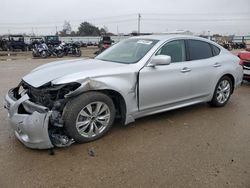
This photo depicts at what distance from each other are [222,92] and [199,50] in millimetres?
1116

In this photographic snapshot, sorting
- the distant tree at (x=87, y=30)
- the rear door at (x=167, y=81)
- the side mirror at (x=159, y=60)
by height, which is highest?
the distant tree at (x=87, y=30)

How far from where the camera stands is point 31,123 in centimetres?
306

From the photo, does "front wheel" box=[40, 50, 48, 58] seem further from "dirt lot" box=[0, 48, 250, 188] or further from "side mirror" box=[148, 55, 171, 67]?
"side mirror" box=[148, 55, 171, 67]

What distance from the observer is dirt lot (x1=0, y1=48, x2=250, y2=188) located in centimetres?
268

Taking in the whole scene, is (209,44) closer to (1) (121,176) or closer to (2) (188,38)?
(2) (188,38)

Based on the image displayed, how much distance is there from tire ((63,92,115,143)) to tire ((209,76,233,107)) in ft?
8.18

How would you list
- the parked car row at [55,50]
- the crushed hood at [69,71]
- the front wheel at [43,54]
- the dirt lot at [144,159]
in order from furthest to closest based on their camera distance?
the parked car row at [55,50] → the front wheel at [43,54] → the crushed hood at [69,71] → the dirt lot at [144,159]

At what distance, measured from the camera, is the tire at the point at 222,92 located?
201 inches

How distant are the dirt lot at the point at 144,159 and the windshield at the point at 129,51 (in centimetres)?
111

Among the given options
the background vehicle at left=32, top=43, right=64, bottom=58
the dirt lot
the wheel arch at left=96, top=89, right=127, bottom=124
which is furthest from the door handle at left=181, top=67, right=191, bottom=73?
the background vehicle at left=32, top=43, right=64, bottom=58

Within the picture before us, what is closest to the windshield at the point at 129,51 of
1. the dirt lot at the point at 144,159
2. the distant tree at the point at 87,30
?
the dirt lot at the point at 144,159

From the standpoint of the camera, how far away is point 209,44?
198 inches

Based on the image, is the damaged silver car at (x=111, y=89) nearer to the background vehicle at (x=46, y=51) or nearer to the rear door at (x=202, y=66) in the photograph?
the rear door at (x=202, y=66)

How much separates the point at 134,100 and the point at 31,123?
58.5 inches
